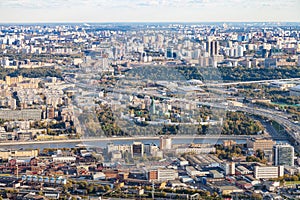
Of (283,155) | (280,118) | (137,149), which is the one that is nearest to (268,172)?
(283,155)

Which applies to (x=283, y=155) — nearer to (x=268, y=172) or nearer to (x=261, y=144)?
(x=268, y=172)

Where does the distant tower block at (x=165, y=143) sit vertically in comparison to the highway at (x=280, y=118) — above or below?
above

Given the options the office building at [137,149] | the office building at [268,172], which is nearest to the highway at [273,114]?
the office building at [268,172]

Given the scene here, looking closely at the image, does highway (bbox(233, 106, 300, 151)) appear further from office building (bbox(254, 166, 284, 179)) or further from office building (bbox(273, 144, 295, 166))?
office building (bbox(254, 166, 284, 179))

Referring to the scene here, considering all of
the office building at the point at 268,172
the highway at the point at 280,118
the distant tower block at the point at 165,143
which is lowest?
the highway at the point at 280,118

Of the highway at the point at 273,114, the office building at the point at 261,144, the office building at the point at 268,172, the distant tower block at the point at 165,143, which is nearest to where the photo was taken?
the office building at the point at 268,172

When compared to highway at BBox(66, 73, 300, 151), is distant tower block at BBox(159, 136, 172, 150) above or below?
above

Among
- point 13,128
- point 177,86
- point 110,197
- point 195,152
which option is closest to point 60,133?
point 13,128

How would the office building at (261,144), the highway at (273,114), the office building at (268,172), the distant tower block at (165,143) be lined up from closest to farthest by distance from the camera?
the office building at (268,172) < the distant tower block at (165,143) < the office building at (261,144) < the highway at (273,114)

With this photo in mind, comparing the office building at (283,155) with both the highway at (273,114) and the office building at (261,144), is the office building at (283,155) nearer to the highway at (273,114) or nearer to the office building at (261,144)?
the office building at (261,144)

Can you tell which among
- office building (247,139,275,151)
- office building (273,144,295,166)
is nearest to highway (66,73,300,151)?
office building (247,139,275,151)
